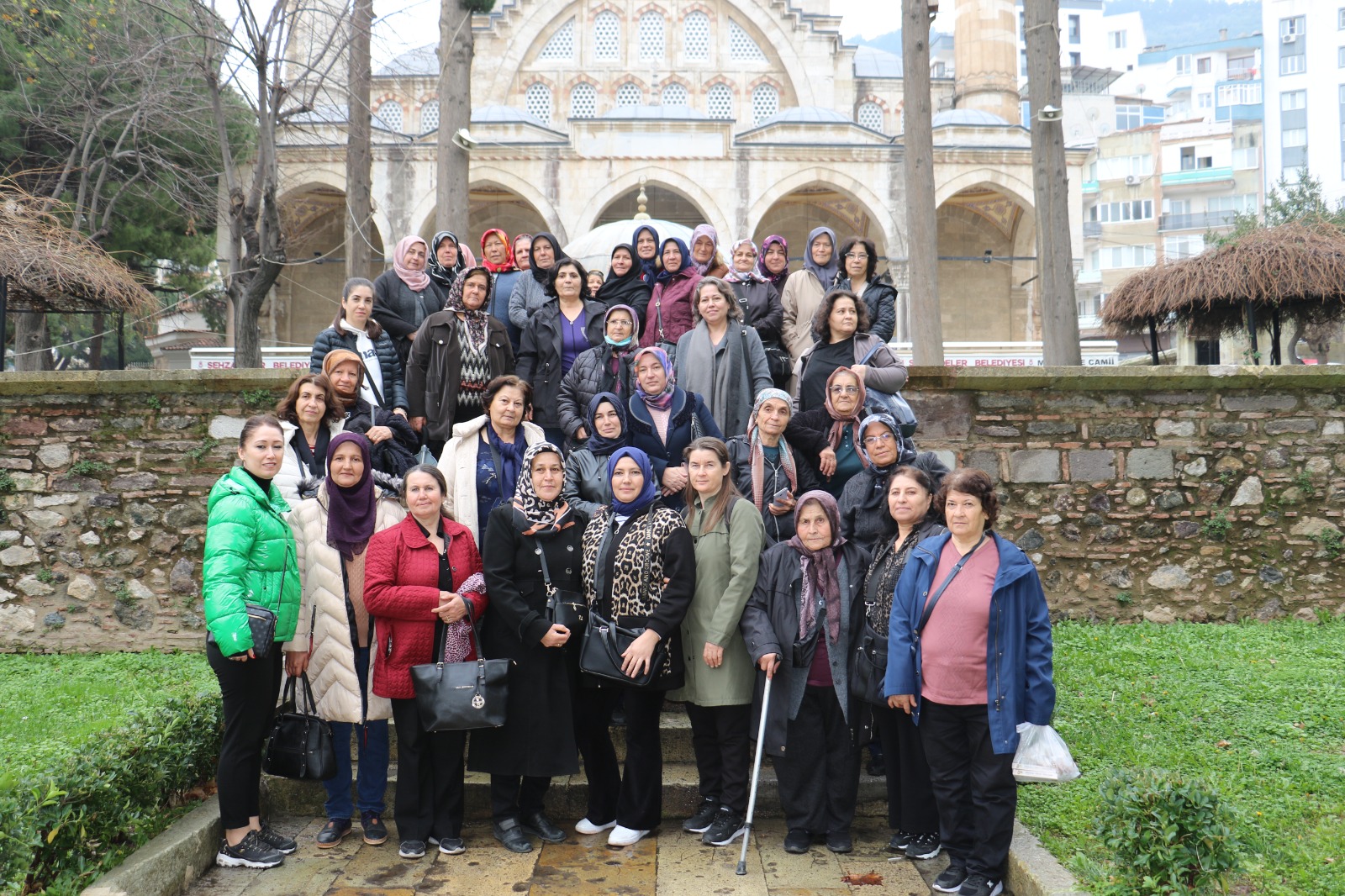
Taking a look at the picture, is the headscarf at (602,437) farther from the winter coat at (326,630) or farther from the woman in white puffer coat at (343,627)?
the winter coat at (326,630)

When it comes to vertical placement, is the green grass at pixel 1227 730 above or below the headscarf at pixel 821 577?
below

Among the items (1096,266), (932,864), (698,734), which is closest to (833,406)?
(698,734)

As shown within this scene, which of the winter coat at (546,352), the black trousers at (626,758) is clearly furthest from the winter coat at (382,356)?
the black trousers at (626,758)

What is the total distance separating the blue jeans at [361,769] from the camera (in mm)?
4570

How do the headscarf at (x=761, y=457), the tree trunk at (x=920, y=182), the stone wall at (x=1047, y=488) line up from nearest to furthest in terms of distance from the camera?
the headscarf at (x=761, y=457) → the stone wall at (x=1047, y=488) → the tree trunk at (x=920, y=182)

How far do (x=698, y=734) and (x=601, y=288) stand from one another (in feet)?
9.98

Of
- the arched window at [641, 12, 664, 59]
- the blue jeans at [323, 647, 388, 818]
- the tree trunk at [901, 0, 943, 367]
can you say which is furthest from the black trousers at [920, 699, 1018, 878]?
the arched window at [641, 12, 664, 59]

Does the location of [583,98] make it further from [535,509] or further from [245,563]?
[245,563]

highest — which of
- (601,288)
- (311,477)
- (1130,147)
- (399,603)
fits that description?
(1130,147)

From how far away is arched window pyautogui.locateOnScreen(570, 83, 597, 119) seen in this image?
28.4m

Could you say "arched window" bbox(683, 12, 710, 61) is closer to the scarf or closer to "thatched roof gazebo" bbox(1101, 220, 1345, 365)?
"thatched roof gazebo" bbox(1101, 220, 1345, 365)

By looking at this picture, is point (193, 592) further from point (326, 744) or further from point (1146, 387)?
point (1146, 387)

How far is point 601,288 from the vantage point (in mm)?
6582

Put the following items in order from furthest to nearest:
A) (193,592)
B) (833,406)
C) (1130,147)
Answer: (1130,147) < (193,592) < (833,406)
